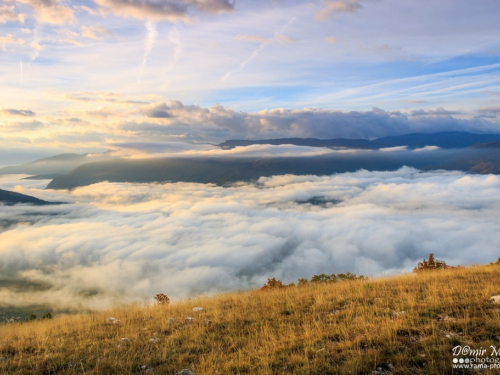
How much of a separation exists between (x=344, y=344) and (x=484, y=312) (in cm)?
430

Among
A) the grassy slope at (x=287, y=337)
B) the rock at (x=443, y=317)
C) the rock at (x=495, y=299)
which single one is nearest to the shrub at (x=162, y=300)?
the grassy slope at (x=287, y=337)

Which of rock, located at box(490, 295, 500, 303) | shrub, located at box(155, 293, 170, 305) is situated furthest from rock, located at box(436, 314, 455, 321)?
shrub, located at box(155, 293, 170, 305)

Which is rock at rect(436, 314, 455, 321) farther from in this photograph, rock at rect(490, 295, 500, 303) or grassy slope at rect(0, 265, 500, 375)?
rock at rect(490, 295, 500, 303)

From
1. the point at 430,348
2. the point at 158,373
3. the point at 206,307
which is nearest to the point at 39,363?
the point at 158,373

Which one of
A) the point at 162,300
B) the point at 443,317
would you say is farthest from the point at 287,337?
the point at 162,300

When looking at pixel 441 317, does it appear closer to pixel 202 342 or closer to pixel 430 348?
pixel 430 348

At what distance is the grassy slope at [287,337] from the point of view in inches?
254

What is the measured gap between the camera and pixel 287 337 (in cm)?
796

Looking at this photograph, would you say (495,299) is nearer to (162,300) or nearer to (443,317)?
(443,317)

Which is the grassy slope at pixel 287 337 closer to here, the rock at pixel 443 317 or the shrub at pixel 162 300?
the rock at pixel 443 317

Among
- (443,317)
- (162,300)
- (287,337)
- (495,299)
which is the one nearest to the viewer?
(287,337)

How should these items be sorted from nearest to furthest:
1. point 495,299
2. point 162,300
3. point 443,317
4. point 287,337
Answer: point 287,337, point 443,317, point 495,299, point 162,300

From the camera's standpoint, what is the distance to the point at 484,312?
820 centimetres

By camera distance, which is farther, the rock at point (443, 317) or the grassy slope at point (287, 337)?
the rock at point (443, 317)
